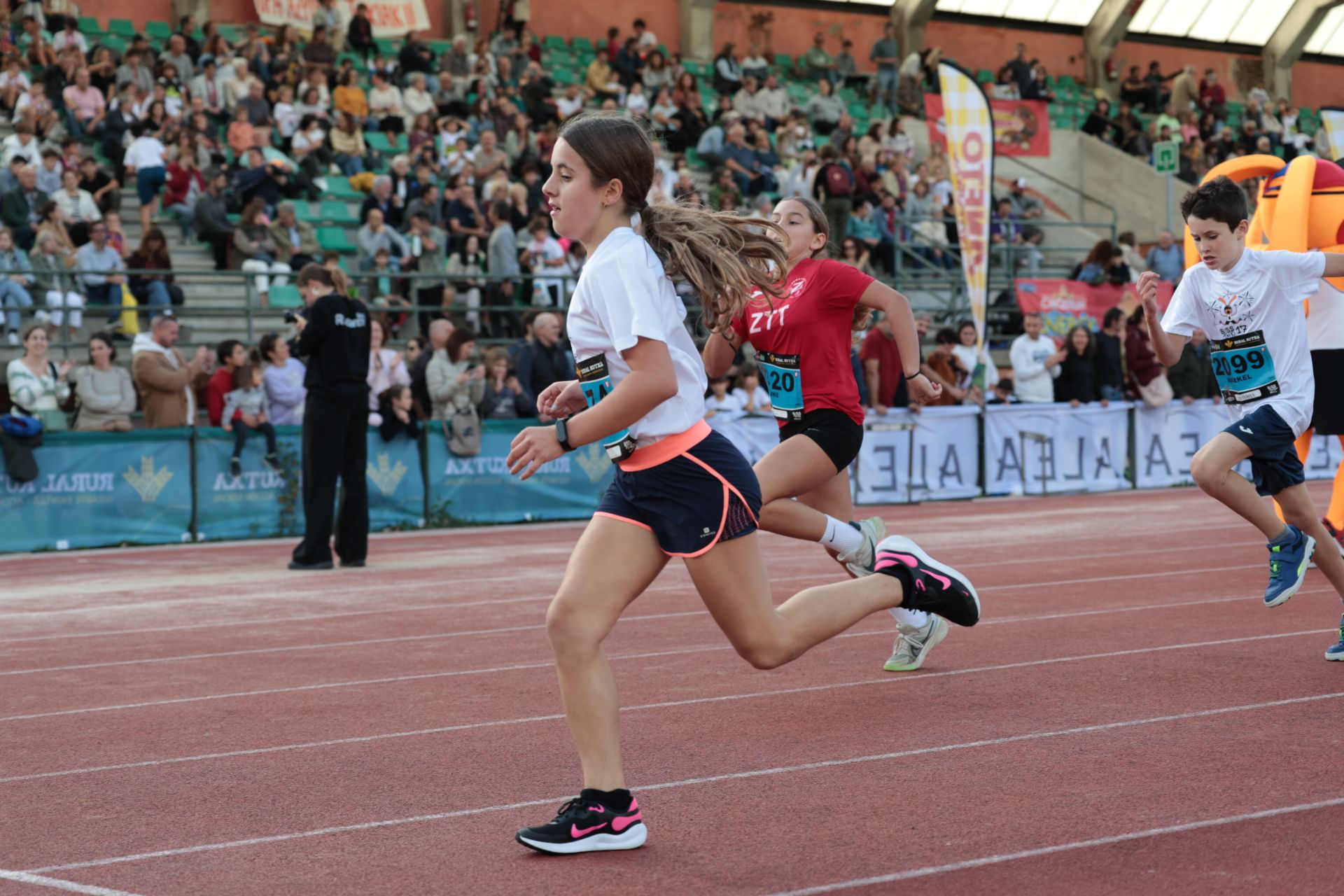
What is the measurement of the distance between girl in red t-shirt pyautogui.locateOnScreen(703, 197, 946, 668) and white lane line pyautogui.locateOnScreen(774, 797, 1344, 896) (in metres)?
2.64

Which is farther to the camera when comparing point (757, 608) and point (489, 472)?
point (489, 472)

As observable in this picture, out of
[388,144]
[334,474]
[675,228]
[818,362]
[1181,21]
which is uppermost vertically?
[1181,21]

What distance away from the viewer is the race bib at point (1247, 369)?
7504 mm

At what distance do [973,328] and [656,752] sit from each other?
574 inches

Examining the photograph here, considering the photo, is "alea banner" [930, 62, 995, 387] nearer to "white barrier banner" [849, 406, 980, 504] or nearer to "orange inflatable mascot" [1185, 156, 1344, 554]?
"white barrier banner" [849, 406, 980, 504]

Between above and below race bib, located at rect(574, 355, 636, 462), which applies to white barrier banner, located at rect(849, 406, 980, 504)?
below

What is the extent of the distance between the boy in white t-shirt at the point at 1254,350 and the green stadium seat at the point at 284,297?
12703 millimetres

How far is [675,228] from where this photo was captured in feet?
14.8

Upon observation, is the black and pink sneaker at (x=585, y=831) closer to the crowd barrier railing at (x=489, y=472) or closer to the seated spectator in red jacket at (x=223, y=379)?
the crowd barrier railing at (x=489, y=472)

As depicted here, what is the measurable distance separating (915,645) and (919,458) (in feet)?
38.3

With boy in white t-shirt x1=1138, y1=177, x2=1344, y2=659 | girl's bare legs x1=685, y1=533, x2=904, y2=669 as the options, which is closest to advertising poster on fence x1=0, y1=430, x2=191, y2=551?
boy in white t-shirt x1=1138, y1=177, x2=1344, y2=659

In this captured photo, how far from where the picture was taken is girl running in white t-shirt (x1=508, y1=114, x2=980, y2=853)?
4246 mm

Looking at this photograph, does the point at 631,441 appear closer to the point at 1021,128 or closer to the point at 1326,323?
the point at 1326,323

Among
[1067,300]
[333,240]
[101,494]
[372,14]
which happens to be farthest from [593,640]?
[372,14]
